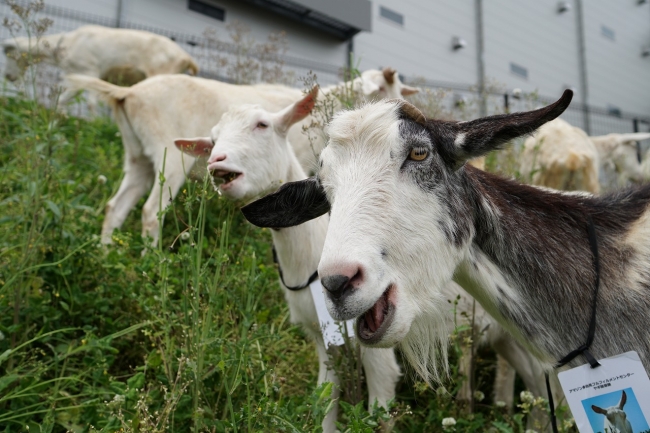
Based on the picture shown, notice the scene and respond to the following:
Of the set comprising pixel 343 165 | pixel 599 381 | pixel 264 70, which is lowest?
pixel 599 381

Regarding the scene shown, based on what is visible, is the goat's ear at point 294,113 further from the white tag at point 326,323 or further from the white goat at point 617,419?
the white goat at point 617,419

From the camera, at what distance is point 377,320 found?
1.72 meters

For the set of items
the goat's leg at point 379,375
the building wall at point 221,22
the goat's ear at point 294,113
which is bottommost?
the goat's leg at point 379,375

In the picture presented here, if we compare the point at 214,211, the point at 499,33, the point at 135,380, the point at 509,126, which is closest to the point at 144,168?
the point at 214,211

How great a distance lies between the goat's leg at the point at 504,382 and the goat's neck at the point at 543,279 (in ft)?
6.43

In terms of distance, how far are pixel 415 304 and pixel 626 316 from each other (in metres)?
0.87

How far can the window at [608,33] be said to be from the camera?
1091 inches

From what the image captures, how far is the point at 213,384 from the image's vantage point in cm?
271

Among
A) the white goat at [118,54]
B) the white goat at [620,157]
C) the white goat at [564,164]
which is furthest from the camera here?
the white goat at [118,54]

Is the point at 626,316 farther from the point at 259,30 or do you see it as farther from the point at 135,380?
the point at 259,30

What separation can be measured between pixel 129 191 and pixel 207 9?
1212cm

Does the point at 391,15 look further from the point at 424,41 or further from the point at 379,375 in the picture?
the point at 379,375

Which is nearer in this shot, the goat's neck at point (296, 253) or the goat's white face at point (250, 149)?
the goat's neck at point (296, 253)

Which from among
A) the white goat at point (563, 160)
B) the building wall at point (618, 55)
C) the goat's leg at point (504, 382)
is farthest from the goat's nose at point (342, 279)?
the building wall at point (618, 55)
